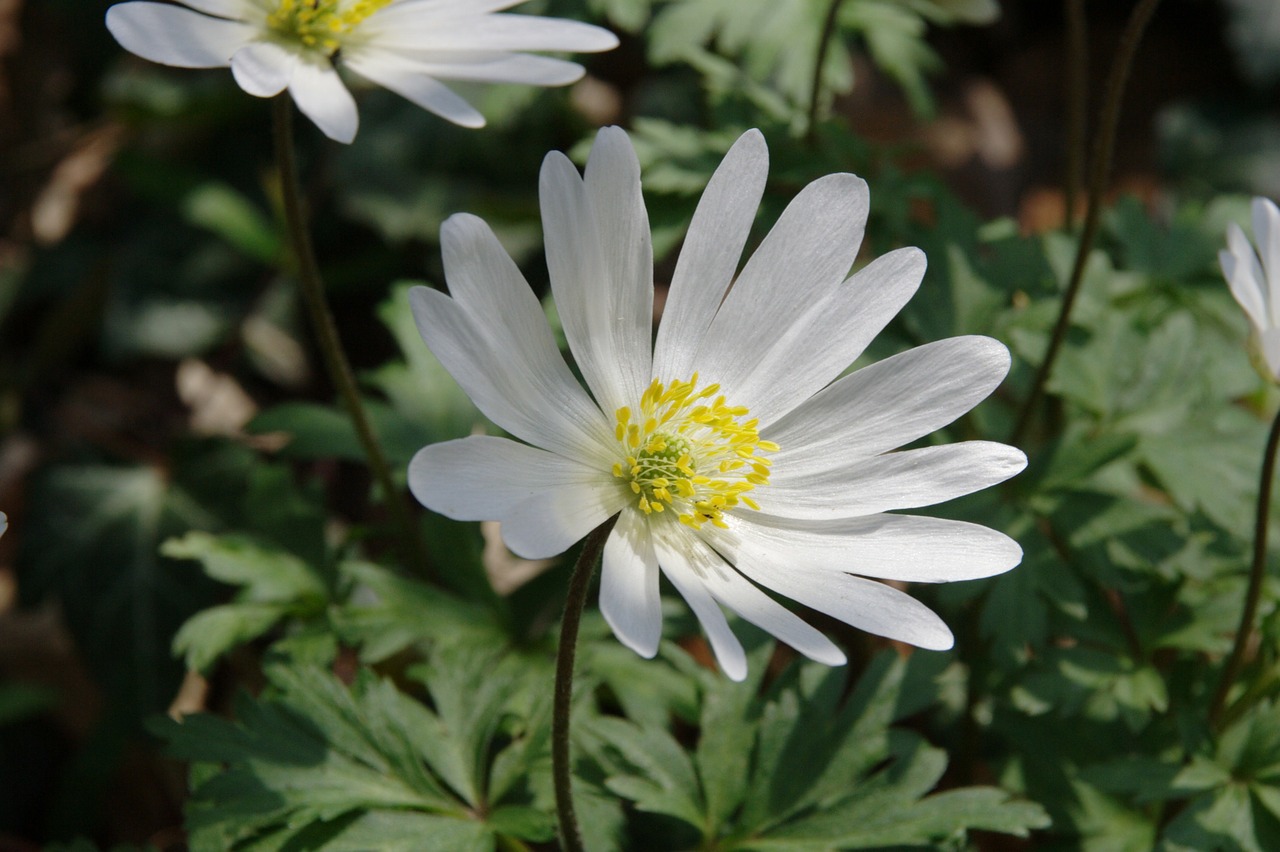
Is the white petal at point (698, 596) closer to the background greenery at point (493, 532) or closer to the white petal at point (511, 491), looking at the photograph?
the white petal at point (511, 491)

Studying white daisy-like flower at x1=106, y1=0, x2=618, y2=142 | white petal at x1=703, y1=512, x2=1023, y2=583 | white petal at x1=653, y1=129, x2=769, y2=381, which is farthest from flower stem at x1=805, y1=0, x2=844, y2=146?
white petal at x1=703, y1=512, x2=1023, y2=583

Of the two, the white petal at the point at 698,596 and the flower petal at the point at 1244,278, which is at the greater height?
the flower petal at the point at 1244,278

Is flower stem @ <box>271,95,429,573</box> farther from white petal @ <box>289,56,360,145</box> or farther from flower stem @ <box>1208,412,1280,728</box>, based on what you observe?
flower stem @ <box>1208,412,1280,728</box>

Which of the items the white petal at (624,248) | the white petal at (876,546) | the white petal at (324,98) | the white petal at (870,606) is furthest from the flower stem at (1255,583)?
the white petal at (324,98)

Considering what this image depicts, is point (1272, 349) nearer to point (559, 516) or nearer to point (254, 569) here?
point (559, 516)

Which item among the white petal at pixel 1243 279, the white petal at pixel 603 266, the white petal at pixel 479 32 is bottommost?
the white petal at pixel 603 266

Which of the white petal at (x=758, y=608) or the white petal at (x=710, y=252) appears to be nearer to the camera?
the white petal at (x=758, y=608)
